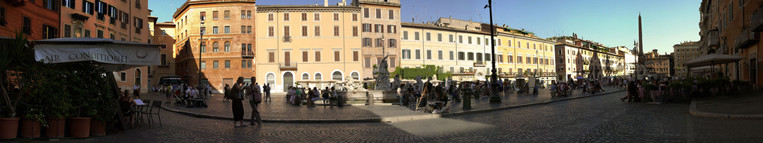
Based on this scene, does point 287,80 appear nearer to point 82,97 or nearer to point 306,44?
point 306,44

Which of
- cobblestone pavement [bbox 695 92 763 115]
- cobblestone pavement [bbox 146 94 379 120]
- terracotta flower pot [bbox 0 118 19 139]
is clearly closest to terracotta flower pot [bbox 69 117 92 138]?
terracotta flower pot [bbox 0 118 19 139]

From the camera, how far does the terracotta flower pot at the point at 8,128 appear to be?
714 centimetres

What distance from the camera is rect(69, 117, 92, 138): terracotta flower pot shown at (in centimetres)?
767

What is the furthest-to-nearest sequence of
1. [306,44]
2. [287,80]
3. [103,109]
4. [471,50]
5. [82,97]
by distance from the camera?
1. [471,50]
2. [306,44]
3. [287,80]
4. [103,109]
5. [82,97]

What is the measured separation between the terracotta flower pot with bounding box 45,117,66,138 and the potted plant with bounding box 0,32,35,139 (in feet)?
1.43

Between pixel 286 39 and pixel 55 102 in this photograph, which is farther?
pixel 286 39

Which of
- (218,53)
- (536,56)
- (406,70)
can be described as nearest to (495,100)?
(406,70)

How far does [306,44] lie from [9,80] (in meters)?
44.5

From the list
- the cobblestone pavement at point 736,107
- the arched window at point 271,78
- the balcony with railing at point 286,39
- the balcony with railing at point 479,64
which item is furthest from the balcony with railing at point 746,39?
Answer: the arched window at point 271,78

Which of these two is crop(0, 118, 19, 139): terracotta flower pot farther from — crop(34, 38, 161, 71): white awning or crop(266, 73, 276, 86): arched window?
crop(266, 73, 276, 86): arched window

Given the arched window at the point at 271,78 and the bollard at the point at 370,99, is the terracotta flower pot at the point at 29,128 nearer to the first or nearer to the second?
the bollard at the point at 370,99

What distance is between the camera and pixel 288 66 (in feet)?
169

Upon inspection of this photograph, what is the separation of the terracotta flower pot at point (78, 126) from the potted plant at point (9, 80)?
2.47 feet

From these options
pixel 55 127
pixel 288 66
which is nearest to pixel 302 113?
pixel 55 127
